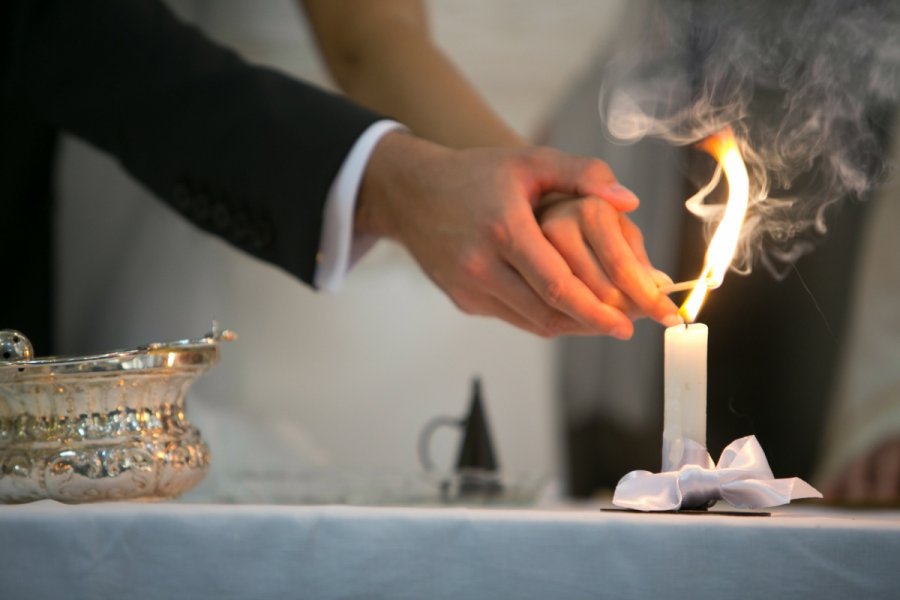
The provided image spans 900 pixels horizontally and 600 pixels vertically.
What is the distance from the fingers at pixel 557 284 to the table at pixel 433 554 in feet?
0.83

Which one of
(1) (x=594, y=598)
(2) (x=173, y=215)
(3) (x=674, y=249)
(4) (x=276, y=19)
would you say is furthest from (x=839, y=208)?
(1) (x=594, y=598)

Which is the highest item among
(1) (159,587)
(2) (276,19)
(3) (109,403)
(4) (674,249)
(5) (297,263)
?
(2) (276,19)

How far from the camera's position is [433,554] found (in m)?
0.65

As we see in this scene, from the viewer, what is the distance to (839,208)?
223 cm

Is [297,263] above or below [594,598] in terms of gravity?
above

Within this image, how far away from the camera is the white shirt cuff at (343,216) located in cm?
114

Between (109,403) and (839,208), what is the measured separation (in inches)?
71.6

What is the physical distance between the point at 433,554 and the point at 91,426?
328 mm

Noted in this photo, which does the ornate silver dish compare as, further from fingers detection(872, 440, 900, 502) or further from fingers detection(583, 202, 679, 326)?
fingers detection(872, 440, 900, 502)

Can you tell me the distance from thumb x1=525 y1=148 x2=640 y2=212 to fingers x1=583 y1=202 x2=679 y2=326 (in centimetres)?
→ 1

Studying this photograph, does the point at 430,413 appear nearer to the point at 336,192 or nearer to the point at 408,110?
the point at 408,110

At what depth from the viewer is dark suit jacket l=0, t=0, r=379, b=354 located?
119 centimetres

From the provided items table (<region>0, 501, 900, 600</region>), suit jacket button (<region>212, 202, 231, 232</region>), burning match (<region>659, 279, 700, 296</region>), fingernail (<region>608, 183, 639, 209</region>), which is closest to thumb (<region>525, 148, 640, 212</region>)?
fingernail (<region>608, 183, 639, 209</region>)

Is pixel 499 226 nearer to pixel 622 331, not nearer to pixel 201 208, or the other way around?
pixel 622 331
